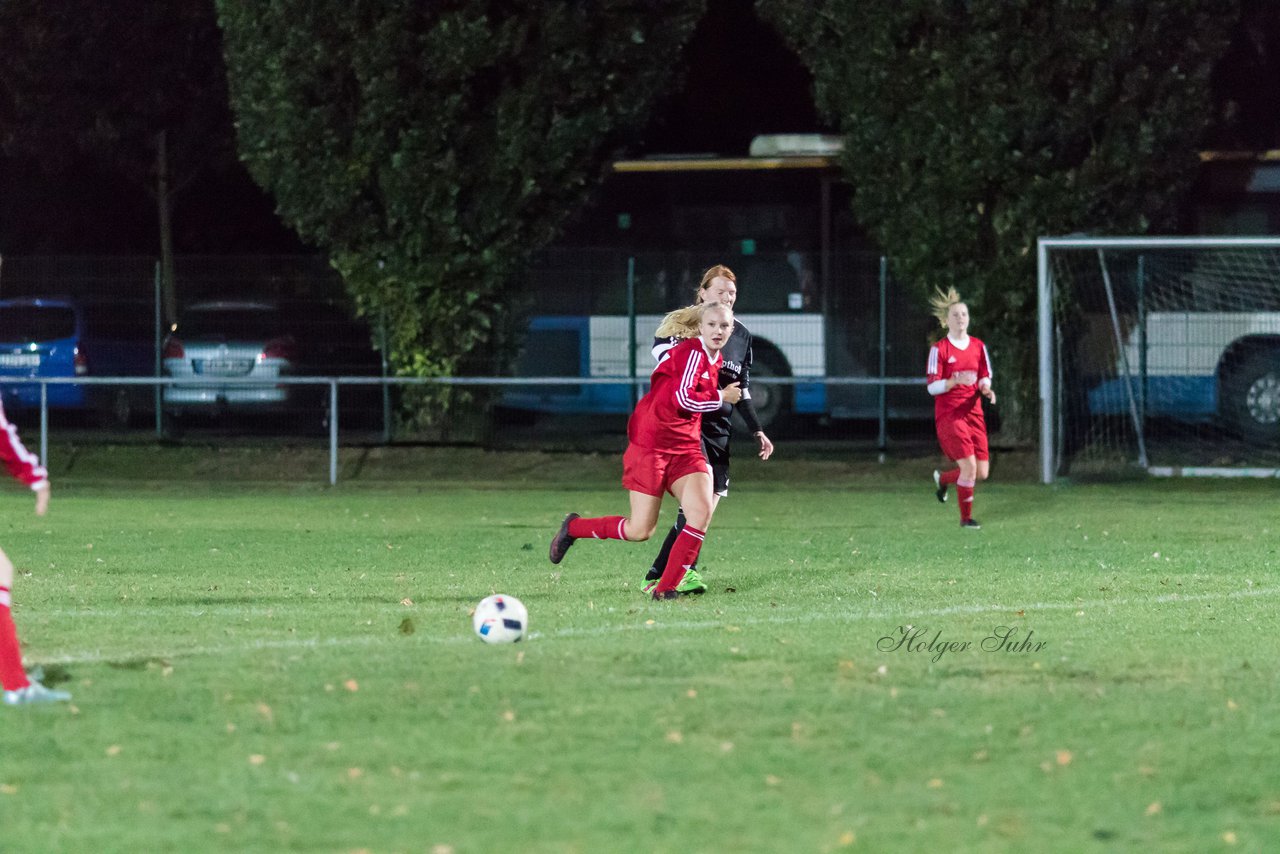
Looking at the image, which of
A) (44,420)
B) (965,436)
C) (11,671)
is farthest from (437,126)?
(11,671)

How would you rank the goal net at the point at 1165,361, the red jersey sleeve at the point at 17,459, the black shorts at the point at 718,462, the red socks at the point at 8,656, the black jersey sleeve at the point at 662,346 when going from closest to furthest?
the red socks at the point at 8,656 < the red jersey sleeve at the point at 17,459 < the black jersey sleeve at the point at 662,346 < the black shorts at the point at 718,462 < the goal net at the point at 1165,361

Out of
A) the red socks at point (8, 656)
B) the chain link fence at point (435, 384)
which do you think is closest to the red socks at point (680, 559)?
the red socks at point (8, 656)

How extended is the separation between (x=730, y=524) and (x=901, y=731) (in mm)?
8441

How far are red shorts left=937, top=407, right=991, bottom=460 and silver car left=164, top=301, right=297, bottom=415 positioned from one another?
8223 mm

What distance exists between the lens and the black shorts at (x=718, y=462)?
10438 mm

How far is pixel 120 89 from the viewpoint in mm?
25703

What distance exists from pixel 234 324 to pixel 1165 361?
9679 mm

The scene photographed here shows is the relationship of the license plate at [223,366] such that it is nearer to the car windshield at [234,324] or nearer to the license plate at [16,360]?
the car windshield at [234,324]

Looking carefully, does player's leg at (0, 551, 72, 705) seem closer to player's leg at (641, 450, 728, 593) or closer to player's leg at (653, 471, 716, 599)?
player's leg at (653, 471, 716, 599)

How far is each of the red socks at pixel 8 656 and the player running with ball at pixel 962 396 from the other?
8664 millimetres

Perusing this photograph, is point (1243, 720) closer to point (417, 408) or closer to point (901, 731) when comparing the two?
point (901, 731)

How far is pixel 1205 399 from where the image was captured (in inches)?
744

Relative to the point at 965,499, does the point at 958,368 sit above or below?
above

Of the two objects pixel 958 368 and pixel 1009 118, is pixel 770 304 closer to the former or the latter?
pixel 1009 118
